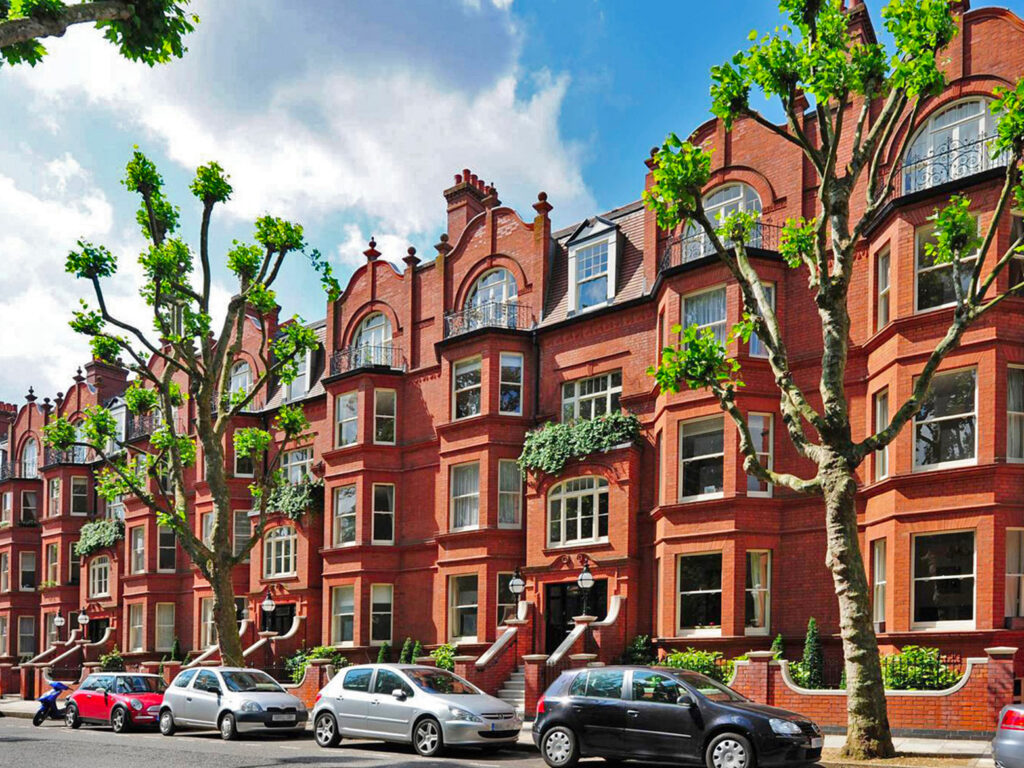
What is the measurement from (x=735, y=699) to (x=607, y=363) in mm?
12819

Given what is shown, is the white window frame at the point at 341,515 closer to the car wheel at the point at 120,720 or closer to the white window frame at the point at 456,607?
the white window frame at the point at 456,607

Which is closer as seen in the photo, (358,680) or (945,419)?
(358,680)

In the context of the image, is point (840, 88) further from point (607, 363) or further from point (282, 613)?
point (282, 613)

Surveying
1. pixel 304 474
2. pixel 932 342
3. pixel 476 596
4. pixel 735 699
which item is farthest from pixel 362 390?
pixel 735 699

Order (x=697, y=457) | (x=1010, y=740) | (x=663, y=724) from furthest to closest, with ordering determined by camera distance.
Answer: (x=697, y=457) → (x=663, y=724) → (x=1010, y=740)

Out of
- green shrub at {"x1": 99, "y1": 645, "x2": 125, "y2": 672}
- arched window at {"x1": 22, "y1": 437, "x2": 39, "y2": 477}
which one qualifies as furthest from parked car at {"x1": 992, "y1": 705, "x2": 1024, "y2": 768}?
arched window at {"x1": 22, "y1": 437, "x2": 39, "y2": 477}

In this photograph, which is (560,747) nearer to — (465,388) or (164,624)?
(465,388)

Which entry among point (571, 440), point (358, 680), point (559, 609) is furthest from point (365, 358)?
point (358, 680)

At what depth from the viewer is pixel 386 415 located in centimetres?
3162

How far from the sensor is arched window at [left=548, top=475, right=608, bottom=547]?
1007 inches

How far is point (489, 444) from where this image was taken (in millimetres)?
27938

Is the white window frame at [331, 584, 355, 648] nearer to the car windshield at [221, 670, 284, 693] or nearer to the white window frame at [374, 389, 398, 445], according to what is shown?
the white window frame at [374, 389, 398, 445]

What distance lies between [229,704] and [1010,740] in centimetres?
1414

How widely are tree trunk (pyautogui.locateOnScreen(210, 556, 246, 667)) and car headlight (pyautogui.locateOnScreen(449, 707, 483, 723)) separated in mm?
9919
